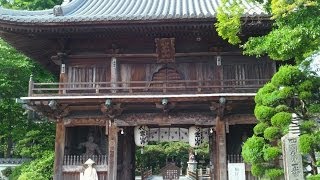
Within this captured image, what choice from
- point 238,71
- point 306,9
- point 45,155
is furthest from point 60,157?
point 306,9

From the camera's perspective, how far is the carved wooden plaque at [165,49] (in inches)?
536

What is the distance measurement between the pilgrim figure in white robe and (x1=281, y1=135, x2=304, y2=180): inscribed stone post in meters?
6.75

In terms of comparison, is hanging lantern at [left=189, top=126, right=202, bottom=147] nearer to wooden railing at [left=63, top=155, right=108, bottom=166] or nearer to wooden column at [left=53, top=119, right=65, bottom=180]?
wooden railing at [left=63, top=155, right=108, bottom=166]

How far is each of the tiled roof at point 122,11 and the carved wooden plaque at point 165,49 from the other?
973 mm

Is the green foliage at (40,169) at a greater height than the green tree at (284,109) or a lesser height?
lesser

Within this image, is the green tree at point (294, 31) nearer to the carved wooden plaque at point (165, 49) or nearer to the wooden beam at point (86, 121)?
the carved wooden plaque at point (165, 49)

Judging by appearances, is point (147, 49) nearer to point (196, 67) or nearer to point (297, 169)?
point (196, 67)

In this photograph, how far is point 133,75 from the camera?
14.0 m

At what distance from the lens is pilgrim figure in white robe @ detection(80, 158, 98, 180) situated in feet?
41.4

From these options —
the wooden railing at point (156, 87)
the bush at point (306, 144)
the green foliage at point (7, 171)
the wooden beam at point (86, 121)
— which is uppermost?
the wooden railing at point (156, 87)

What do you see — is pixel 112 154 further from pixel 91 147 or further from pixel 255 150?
pixel 255 150

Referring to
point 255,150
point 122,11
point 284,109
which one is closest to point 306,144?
point 284,109

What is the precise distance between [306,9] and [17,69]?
15637mm

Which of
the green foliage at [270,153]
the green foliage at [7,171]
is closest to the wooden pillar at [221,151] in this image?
the green foliage at [270,153]
